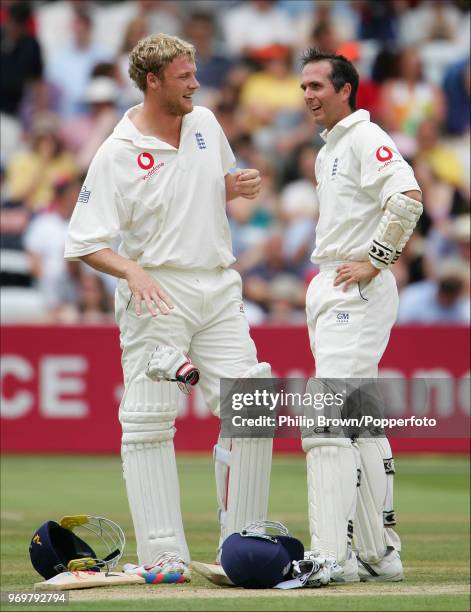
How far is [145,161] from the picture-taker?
6.29m

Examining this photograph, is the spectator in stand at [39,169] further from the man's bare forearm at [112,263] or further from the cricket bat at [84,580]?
the cricket bat at [84,580]

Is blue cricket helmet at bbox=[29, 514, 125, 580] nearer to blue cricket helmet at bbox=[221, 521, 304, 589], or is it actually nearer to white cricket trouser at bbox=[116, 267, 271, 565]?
white cricket trouser at bbox=[116, 267, 271, 565]

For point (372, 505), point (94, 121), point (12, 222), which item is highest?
point (94, 121)

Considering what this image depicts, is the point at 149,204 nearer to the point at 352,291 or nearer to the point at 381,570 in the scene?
the point at 352,291

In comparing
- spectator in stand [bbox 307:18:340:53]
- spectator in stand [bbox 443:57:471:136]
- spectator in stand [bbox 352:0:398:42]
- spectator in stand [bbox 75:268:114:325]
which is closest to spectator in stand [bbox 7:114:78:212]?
spectator in stand [bbox 75:268:114:325]

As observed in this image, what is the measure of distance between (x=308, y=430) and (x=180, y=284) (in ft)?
2.78

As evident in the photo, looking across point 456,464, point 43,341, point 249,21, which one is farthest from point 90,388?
point 249,21

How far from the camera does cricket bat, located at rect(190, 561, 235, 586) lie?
5.95 meters

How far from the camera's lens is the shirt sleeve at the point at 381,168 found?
603cm

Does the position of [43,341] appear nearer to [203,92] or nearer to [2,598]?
[203,92]

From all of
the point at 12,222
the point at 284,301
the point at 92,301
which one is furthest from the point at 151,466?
the point at 12,222

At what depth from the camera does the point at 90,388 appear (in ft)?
41.4

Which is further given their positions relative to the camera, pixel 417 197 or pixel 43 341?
pixel 43 341

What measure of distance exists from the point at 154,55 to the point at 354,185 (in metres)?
1.02
